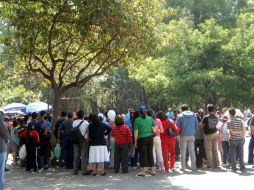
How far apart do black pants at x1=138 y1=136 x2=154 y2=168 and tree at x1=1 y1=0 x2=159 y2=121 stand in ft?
11.2

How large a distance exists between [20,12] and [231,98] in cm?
1930

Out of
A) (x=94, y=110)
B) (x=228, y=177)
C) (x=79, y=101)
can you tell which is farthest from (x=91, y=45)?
(x=94, y=110)

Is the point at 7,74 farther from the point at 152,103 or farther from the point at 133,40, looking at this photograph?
the point at 152,103

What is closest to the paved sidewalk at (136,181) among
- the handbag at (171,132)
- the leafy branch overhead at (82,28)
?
the handbag at (171,132)

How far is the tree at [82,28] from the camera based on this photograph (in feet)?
40.3

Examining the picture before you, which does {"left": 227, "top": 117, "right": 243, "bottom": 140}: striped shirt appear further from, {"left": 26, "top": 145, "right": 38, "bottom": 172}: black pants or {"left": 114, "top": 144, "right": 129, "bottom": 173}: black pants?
{"left": 26, "top": 145, "right": 38, "bottom": 172}: black pants

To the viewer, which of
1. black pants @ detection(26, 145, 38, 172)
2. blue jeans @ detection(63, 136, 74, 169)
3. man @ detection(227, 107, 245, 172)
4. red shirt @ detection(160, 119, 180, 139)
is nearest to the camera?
man @ detection(227, 107, 245, 172)

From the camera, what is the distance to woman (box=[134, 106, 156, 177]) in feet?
39.5

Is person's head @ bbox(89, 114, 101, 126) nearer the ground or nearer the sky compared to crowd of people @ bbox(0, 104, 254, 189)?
nearer the sky

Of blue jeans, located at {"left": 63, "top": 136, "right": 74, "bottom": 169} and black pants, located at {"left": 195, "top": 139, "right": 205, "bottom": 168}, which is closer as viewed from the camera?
black pants, located at {"left": 195, "top": 139, "right": 205, "bottom": 168}

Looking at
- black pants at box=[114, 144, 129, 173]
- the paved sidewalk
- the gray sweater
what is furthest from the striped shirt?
the gray sweater

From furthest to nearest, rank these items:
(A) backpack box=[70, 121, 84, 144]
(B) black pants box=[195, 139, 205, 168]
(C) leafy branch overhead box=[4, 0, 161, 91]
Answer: (B) black pants box=[195, 139, 205, 168] < (A) backpack box=[70, 121, 84, 144] < (C) leafy branch overhead box=[4, 0, 161, 91]

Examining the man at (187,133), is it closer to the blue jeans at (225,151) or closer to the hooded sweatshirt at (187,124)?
the hooded sweatshirt at (187,124)

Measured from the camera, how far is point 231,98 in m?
29.2
